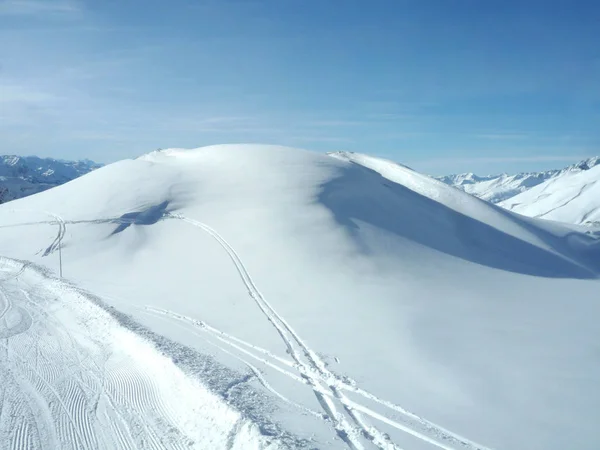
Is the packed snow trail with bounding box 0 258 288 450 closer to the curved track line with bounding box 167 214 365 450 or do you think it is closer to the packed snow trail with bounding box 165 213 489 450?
the curved track line with bounding box 167 214 365 450

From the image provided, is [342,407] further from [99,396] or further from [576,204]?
[576,204]

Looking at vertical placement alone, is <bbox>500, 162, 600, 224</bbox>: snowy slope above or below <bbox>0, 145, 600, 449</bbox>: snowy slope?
below

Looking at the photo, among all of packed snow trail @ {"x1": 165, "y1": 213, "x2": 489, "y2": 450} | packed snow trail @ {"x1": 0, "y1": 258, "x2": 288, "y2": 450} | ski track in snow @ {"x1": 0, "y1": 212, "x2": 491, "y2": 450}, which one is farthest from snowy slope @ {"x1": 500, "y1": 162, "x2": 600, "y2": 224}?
packed snow trail @ {"x1": 0, "y1": 258, "x2": 288, "y2": 450}

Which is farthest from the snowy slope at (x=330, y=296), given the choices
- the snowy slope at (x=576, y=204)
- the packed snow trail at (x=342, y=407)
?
the snowy slope at (x=576, y=204)

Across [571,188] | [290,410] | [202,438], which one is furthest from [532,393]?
[571,188]

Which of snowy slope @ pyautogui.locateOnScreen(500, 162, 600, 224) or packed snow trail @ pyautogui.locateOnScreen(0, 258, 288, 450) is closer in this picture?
packed snow trail @ pyautogui.locateOnScreen(0, 258, 288, 450)

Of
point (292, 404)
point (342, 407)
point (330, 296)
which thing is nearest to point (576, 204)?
point (330, 296)

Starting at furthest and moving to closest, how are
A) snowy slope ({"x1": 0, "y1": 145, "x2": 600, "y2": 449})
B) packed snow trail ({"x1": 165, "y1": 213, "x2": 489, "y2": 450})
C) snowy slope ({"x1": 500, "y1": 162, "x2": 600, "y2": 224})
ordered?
1. snowy slope ({"x1": 500, "y1": 162, "x2": 600, "y2": 224})
2. snowy slope ({"x1": 0, "y1": 145, "x2": 600, "y2": 449})
3. packed snow trail ({"x1": 165, "y1": 213, "x2": 489, "y2": 450})
